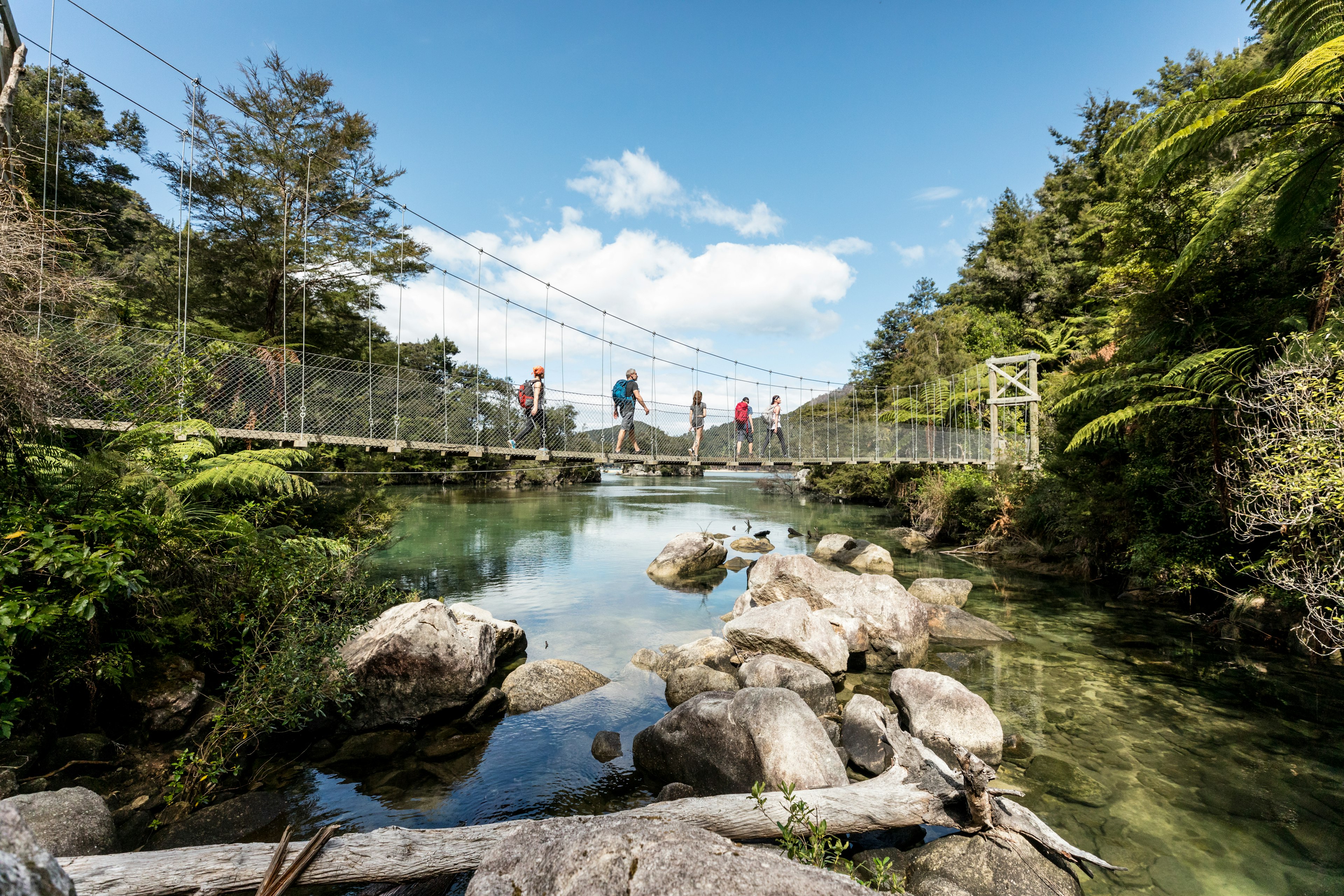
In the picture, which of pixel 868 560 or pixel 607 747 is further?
pixel 868 560

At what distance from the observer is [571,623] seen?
8.16m

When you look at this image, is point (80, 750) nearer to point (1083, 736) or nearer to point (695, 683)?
point (695, 683)

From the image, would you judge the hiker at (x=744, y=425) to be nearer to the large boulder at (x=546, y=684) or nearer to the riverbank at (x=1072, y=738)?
the riverbank at (x=1072, y=738)

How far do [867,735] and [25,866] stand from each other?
4.42m

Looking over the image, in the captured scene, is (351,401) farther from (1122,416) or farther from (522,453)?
(1122,416)

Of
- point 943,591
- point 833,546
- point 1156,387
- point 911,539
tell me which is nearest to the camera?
point 1156,387

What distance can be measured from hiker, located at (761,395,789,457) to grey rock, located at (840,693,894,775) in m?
8.49

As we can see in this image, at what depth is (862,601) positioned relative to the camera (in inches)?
286

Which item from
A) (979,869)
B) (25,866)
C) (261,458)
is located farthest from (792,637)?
(261,458)

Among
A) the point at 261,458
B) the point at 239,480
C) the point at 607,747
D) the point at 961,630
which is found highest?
the point at 261,458

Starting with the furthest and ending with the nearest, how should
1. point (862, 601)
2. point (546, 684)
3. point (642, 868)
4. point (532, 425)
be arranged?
point (532, 425)
point (862, 601)
point (546, 684)
point (642, 868)

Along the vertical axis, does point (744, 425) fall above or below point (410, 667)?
above

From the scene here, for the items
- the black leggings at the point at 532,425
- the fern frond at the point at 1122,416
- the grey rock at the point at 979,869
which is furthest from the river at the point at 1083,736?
the black leggings at the point at 532,425

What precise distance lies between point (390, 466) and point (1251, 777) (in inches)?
752
